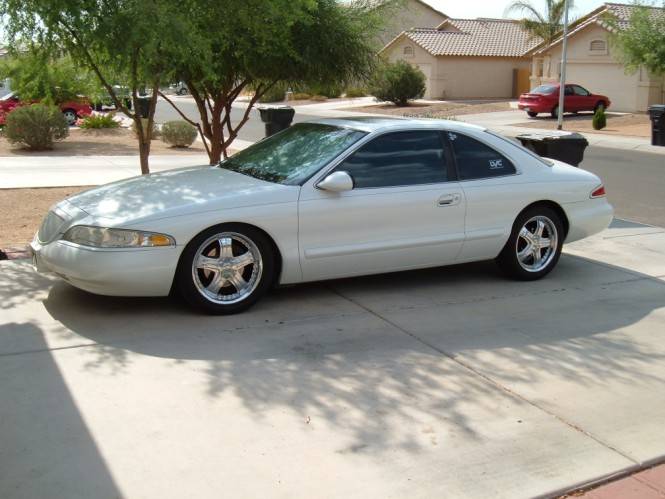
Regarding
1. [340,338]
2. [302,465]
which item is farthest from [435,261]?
[302,465]

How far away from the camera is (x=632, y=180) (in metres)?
16.3

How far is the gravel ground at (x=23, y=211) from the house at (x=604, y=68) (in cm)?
3142

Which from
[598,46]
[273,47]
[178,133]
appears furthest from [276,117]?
[598,46]

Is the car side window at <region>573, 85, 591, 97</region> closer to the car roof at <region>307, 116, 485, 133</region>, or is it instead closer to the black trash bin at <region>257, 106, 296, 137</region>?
the black trash bin at <region>257, 106, 296, 137</region>

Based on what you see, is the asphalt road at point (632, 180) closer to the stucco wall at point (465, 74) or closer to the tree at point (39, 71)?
the tree at point (39, 71)

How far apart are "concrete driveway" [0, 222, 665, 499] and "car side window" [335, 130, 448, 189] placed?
943mm

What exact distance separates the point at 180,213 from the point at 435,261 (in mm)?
2230

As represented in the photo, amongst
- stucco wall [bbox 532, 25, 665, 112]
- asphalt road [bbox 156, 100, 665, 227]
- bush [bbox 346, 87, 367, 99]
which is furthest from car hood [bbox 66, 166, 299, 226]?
stucco wall [bbox 532, 25, 665, 112]

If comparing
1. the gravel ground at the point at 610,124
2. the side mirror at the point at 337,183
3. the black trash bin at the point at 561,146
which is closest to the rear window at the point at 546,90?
the gravel ground at the point at 610,124

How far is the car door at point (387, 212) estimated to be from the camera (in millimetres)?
6691

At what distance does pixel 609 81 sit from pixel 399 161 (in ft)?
125

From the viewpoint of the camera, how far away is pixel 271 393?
4.99m

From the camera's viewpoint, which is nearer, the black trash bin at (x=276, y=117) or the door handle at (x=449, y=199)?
the door handle at (x=449, y=199)

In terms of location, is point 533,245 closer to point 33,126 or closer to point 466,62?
point 33,126
